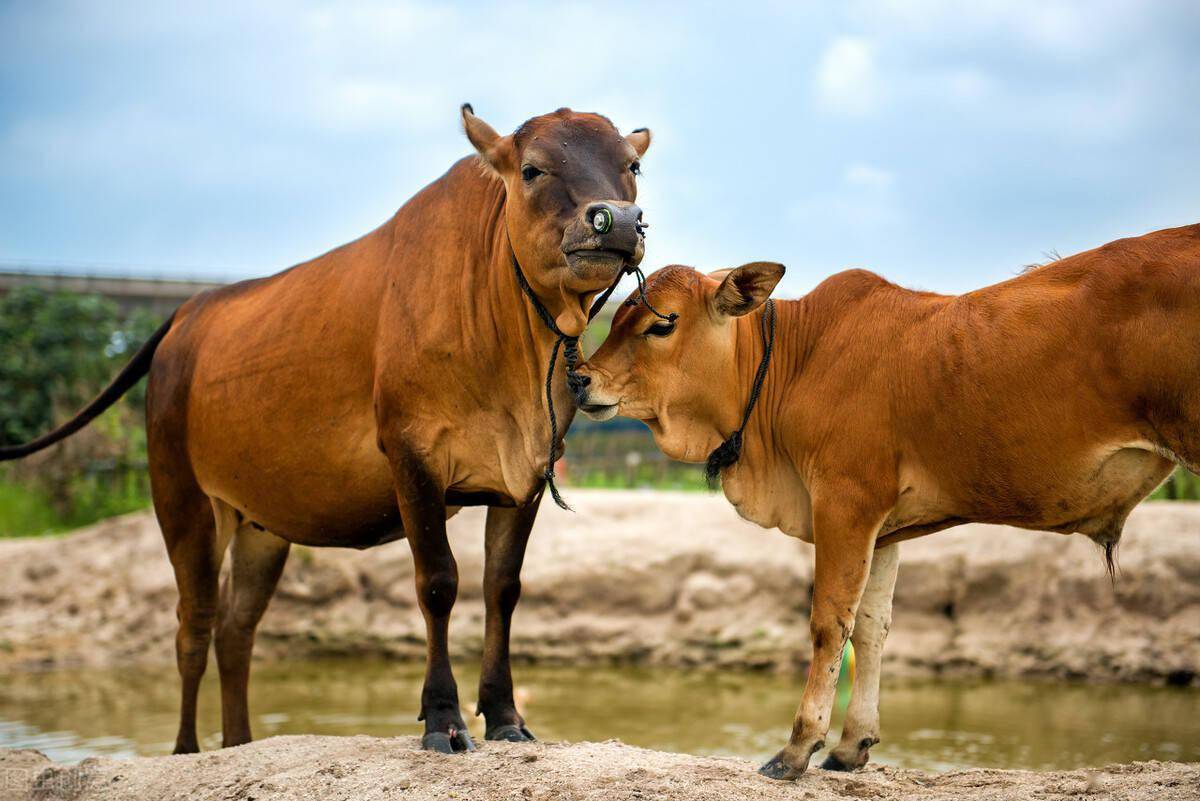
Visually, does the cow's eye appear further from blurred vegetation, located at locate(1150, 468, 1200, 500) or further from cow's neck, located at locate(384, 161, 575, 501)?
blurred vegetation, located at locate(1150, 468, 1200, 500)

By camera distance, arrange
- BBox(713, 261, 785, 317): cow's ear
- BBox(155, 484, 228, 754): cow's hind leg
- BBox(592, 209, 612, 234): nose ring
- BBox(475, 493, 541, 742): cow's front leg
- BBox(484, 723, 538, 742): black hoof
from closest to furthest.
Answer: BBox(592, 209, 612, 234): nose ring < BBox(713, 261, 785, 317): cow's ear < BBox(484, 723, 538, 742): black hoof < BBox(475, 493, 541, 742): cow's front leg < BBox(155, 484, 228, 754): cow's hind leg

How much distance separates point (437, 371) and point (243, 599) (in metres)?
2.83

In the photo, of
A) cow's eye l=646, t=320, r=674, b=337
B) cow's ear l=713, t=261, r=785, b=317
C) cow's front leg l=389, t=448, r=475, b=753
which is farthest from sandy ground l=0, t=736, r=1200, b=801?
cow's ear l=713, t=261, r=785, b=317

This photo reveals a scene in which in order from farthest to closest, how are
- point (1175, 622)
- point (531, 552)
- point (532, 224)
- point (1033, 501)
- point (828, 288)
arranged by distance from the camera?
point (531, 552) → point (1175, 622) → point (828, 288) → point (532, 224) → point (1033, 501)

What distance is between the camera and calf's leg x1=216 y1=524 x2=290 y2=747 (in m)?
7.54

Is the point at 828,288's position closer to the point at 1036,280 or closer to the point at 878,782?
the point at 1036,280

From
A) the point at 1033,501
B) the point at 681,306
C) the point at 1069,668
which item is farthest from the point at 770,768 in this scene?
the point at 1069,668

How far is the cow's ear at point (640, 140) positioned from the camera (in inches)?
241

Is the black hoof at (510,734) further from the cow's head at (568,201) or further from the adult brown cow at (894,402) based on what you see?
the cow's head at (568,201)

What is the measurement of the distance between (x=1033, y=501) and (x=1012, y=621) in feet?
24.2

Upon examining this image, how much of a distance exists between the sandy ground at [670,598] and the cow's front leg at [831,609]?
7072 millimetres

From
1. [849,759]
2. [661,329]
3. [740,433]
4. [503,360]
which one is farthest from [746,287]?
[849,759]

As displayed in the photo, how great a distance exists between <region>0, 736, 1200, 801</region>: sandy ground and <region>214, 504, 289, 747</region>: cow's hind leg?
4.57 feet

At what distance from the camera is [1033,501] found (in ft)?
16.1
